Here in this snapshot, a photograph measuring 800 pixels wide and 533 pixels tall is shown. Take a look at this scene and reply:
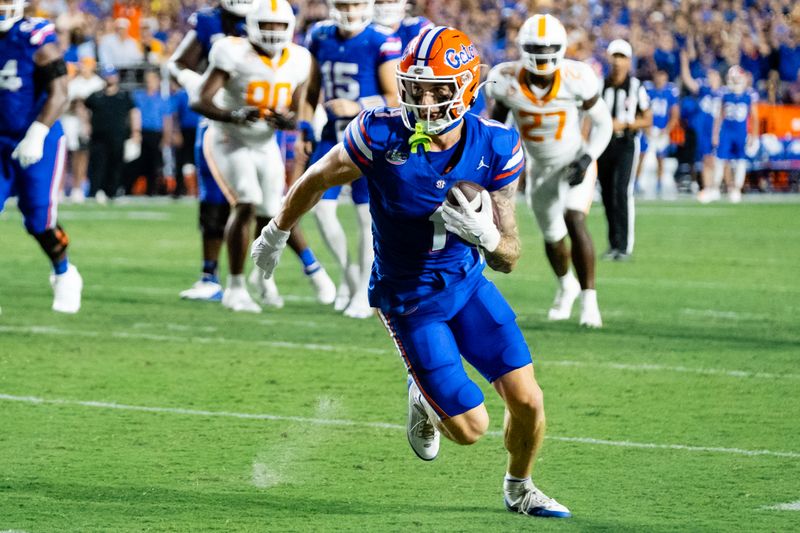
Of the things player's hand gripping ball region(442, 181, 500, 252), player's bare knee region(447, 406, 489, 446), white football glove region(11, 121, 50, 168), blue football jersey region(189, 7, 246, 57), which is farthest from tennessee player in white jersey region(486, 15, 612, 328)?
player's hand gripping ball region(442, 181, 500, 252)

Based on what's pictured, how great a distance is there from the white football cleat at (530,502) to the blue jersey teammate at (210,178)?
529 centimetres

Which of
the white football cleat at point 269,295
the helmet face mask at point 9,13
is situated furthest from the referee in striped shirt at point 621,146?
the helmet face mask at point 9,13

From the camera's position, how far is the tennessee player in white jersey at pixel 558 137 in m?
8.98

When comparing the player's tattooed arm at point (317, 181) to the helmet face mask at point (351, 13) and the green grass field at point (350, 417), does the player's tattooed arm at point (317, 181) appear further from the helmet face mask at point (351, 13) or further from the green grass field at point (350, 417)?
the helmet face mask at point (351, 13)

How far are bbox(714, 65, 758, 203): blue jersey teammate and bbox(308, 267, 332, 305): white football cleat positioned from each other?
12019 mm

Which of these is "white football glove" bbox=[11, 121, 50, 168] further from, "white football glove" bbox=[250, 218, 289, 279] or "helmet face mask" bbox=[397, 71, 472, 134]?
"helmet face mask" bbox=[397, 71, 472, 134]

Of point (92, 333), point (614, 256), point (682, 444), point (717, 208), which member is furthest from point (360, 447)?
point (717, 208)

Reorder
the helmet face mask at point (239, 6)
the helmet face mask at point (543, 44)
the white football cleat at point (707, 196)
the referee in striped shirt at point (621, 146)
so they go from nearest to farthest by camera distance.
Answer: the helmet face mask at point (543, 44) < the helmet face mask at point (239, 6) < the referee in striped shirt at point (621, 146) < the white football cleat at point (707, 196)

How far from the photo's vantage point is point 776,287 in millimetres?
11188

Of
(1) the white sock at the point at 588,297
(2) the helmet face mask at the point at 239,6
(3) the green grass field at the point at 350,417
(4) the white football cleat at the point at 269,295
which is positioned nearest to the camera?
(3) the green grass field at the point at 350,417

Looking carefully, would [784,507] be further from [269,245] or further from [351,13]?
[351,13]

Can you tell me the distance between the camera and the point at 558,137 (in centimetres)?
913

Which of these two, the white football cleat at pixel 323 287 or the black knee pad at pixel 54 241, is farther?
the white football cleat at pixel 323 287

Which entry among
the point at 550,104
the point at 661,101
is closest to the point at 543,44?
the point at 550,104
